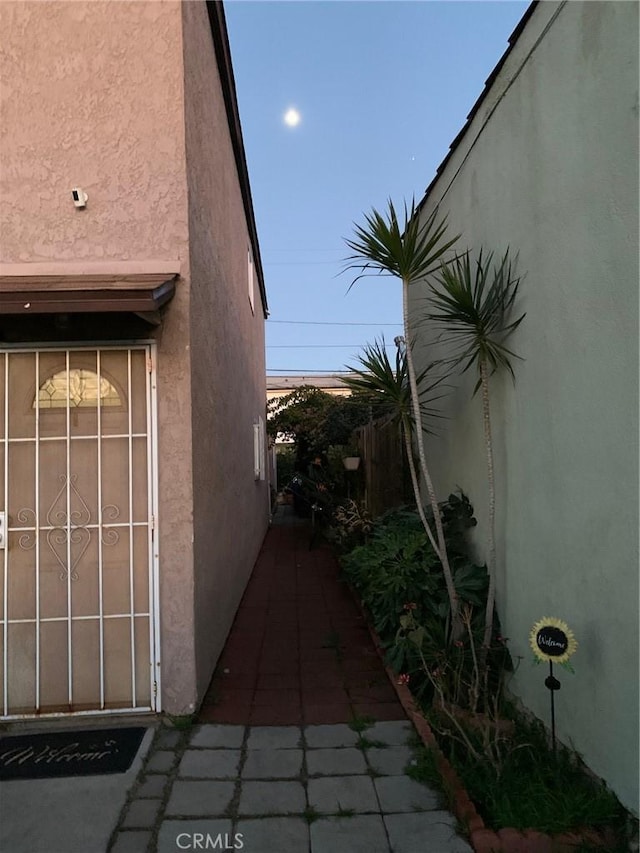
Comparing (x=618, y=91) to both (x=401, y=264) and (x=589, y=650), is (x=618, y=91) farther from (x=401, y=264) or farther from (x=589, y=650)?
(x=589, y=650)

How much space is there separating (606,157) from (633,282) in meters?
0.65

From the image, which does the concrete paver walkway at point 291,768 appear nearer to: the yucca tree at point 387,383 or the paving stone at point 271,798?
the paving stone at point 271,798

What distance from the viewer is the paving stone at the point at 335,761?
119 inches

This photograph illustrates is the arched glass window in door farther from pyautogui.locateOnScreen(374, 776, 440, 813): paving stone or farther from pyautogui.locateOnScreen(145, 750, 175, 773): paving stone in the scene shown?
pyautogui.locateOnScreen(374, 776, 440, 813): paving stone

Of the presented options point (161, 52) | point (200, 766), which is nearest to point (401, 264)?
point (161, 52)

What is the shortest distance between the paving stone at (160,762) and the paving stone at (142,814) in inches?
10.5

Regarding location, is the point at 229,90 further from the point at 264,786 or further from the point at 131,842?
the point at 131,842

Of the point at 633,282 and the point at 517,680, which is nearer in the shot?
the point at 633,282

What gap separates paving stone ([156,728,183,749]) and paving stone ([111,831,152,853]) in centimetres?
74

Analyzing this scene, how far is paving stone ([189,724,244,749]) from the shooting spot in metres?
3.29

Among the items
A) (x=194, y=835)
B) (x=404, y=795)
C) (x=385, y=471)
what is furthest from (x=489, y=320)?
(x=385, y=471)

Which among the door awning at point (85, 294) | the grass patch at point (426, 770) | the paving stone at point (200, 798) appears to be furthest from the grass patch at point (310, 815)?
the door awning at point (85, 294)

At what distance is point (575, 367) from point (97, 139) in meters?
3.38

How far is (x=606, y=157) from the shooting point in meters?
2.60
